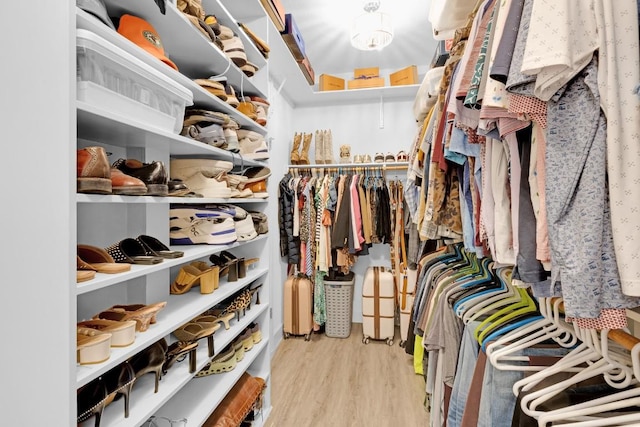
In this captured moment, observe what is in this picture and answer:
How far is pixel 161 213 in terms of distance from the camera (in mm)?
1418

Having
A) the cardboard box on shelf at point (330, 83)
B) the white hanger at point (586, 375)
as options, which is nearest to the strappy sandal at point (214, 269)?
the white hanger at point (586, 375)

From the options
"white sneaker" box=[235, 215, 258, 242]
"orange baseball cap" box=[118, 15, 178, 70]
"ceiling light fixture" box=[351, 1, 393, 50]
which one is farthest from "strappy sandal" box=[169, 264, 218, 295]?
"ceiling light fixture" box=[351, 1, 393, 50]

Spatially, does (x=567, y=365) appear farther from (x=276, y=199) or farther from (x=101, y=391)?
(x=276, y=199)

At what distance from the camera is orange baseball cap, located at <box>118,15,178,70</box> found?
1.06 m

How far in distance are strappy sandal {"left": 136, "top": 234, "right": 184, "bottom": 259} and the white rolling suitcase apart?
2.14 m

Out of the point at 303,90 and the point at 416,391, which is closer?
the point at 416,391

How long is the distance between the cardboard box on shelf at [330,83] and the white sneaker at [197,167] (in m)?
2.02

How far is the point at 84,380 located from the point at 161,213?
2.46 ft

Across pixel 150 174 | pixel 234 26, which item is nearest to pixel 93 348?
pixel 150 174

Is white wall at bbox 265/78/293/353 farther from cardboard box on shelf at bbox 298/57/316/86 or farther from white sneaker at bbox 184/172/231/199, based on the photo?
A: white sneaker at bbox 184/172/231/199

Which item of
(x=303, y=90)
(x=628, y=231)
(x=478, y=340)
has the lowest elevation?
(x=478, y=340)

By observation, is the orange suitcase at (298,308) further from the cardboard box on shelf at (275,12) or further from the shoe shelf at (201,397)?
the cardboard box on shelf at (275,12)
